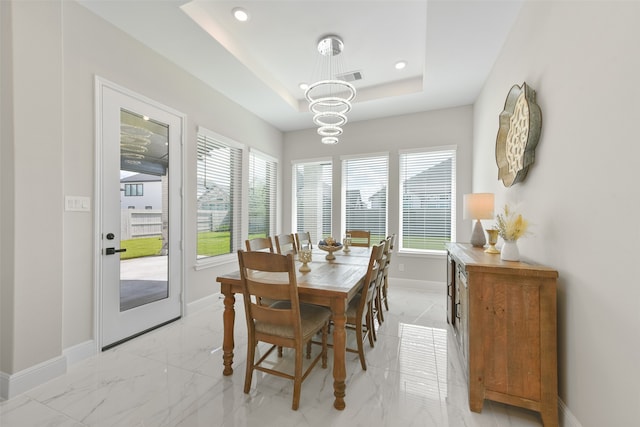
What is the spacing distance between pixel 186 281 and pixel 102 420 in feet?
5.79

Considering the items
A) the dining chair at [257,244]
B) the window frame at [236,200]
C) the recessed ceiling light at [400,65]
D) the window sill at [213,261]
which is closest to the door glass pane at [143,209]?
the window sill at [213,261]

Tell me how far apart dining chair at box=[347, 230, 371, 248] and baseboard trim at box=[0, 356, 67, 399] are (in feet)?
11.1

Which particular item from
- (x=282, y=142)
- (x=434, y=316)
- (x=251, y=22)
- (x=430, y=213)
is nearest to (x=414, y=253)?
(x=430, y=213)

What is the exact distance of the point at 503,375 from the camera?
5.33 feet

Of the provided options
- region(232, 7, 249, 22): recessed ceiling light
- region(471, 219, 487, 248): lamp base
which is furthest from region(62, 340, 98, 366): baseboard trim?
region(471, 219, 487, 248): lamp base

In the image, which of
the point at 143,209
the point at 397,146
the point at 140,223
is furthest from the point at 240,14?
the point at 397,146

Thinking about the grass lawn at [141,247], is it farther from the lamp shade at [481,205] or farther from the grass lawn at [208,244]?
the lamp shade at [481,205]

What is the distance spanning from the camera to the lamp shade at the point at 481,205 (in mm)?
2441

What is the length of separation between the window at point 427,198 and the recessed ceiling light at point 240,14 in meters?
3.11

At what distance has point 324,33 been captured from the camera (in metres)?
2.87

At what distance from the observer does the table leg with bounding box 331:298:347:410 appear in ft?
5.59

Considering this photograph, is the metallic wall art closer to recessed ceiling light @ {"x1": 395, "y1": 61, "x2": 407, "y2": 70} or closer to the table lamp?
the table lamp

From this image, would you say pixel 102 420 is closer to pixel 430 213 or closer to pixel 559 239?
pixel 559 239

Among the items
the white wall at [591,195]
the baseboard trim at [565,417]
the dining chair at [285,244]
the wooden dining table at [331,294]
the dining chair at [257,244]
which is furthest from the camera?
the dining chair at [285,244]
